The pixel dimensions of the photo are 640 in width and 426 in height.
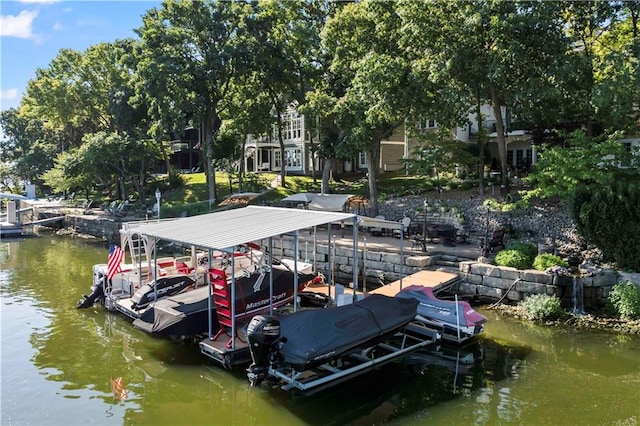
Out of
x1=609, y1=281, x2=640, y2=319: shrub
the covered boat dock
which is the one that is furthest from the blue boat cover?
x1=609, y1=281, x2=640, y2=319: shrub

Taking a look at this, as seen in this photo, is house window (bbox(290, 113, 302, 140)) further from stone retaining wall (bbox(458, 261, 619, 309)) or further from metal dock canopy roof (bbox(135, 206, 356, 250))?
metal dock canopy roof (bbox(135, 206, 356, 250))

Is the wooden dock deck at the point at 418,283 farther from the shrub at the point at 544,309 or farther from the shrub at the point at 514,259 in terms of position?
the shrub at the point at 544,309

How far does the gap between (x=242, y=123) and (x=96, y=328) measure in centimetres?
2330

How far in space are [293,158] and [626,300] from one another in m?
36.4

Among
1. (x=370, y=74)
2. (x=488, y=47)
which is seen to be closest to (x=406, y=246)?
(x=370, y=74)

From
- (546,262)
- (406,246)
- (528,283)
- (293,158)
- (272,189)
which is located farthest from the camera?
(293,158)

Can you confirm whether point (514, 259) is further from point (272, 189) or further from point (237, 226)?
point (272, 189)

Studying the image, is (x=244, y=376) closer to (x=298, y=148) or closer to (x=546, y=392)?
(x=546, y=392)

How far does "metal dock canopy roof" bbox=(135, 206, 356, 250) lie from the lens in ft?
34.6

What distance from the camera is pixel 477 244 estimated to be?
19.8 m

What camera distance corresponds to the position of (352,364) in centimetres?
1055

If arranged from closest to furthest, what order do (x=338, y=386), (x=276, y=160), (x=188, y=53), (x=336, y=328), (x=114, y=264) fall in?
1. (x=336, y=328)
2. (x=338, y=386)
3. (x=114, y=264)
4. (x=188, y=53)
5. (x=276, y=160)

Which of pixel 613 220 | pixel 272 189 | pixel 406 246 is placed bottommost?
pixel 406 246

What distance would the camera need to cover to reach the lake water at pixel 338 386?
8719 millimetres
